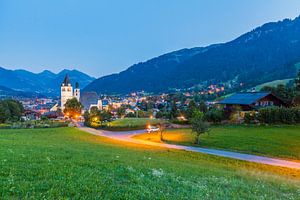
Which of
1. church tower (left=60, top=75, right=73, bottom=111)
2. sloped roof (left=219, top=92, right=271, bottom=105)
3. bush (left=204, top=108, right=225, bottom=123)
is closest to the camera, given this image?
bush (left=204, top=108, right=225, bottom=123)

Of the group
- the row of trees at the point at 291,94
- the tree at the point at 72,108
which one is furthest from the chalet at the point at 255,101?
the tree at the point at 72,108

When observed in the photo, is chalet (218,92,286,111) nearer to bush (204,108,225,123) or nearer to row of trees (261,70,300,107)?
row of trees (261,70,300,107)

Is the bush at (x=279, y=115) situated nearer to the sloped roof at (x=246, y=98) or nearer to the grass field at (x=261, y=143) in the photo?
the sloped roof at (x=246, y=98)

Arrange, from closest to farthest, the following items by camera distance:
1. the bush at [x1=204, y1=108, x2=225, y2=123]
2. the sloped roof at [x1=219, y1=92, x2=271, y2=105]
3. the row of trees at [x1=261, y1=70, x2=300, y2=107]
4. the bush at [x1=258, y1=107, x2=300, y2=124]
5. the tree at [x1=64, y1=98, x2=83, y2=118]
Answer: the bush at [x1=258, y1=107, x2=300, y2=124], the bush at [x1=204, y1=108, x2=225, y2=123], the sloped roof at [x1=219, y1=92, x2=271, y2=105], the row of trees at [x1=261, y1=70, x2=300, y2=107], the tree at [x1=64, y1=98, x2=83, y2=118]

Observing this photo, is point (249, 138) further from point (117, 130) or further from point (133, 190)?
point (133, 190)

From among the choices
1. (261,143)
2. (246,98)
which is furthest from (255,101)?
(261,143)

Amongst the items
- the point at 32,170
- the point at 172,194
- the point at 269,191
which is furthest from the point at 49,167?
the point at 269,191

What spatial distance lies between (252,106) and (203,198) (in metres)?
80.3

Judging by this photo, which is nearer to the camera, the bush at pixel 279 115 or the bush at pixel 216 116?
the bush at pixel 279 115

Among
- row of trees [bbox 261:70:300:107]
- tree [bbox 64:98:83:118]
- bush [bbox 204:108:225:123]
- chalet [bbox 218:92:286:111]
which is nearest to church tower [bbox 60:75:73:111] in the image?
tree [bbox 64:98:83:118]

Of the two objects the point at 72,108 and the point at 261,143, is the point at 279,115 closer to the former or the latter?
the point at 261,143

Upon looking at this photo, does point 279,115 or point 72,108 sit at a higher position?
point 72,108

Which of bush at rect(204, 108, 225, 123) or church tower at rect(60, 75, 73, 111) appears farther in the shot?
church tower at rect(60, 75, 73, 111)

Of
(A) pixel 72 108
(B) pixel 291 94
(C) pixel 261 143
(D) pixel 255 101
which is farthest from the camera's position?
(A) pixel 72 108
